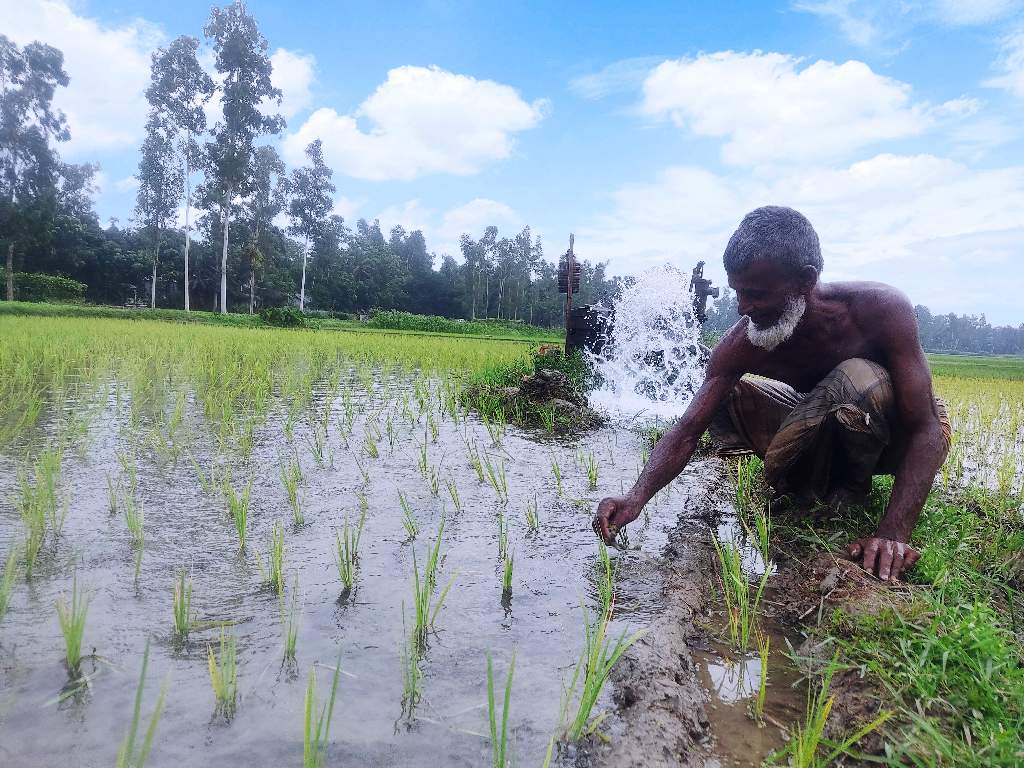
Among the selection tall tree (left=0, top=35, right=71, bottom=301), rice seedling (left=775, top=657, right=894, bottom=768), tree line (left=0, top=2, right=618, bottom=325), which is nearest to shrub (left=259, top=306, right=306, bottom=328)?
tree line (left=0, top=2, right=618, bottom=325)

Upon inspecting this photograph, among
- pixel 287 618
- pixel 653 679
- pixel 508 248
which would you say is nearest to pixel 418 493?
pixel 287 618

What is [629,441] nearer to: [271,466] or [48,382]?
[271,466]

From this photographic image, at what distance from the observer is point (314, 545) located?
2.11 m

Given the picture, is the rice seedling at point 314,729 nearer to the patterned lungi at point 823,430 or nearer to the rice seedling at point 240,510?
the rice seedling at point 240,510

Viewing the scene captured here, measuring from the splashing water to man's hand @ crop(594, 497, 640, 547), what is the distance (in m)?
4.68

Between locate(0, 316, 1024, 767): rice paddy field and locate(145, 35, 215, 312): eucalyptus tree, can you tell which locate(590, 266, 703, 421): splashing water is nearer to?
locate(0, 316, 1024, 767): rice paddy field

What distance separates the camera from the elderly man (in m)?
Result: 1.95

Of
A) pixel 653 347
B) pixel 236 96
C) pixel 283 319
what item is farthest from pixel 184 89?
pixel 653 347

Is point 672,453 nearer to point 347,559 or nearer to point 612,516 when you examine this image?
point 612,516

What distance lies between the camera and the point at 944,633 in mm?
1414

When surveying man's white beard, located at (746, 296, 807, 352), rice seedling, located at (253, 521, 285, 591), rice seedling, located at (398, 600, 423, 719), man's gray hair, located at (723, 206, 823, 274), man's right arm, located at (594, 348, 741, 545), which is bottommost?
rice seedling, located at (398, 600, 423, 719)

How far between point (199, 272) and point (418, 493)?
4207 cm

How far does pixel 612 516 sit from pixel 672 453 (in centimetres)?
40

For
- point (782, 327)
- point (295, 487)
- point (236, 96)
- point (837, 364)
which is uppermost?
point (236, 96)
